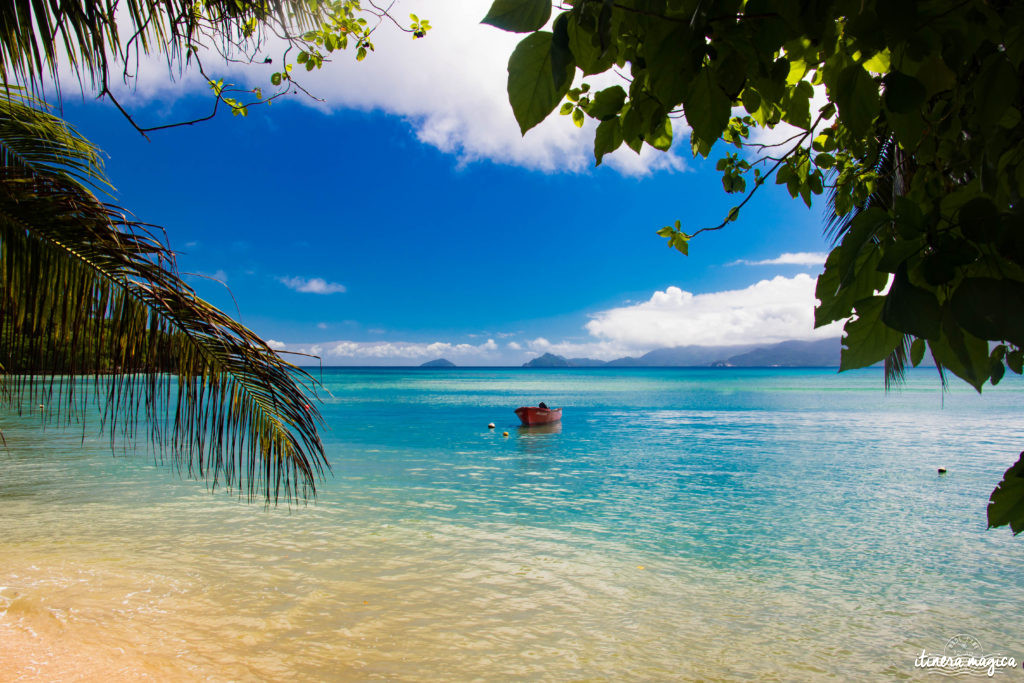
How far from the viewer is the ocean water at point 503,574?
5793 millimetres

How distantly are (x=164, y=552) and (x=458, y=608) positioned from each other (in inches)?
210

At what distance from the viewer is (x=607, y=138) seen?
101 cm

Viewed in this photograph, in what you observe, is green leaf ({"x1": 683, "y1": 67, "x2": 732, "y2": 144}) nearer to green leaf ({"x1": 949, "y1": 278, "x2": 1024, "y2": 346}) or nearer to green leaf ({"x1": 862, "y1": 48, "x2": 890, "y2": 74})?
green leaf ({"x1": 949, "y1": 278, "x2": 1024, "y2": 346})

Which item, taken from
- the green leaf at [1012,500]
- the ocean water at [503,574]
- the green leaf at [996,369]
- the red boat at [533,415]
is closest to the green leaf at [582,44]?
the green leaf at [996,369]

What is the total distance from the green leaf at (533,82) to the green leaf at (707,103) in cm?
18

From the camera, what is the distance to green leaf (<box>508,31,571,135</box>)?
2.21 ft

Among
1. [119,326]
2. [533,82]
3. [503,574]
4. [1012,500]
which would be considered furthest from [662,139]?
[503,574]

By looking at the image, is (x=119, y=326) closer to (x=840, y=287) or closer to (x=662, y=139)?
(x=662, y=139)

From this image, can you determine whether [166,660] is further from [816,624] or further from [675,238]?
[816,624]

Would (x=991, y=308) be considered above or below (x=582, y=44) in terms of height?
below

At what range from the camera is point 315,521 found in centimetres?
1090

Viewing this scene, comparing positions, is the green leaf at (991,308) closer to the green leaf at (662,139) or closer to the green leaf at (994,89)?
the green leaf at (994,89)

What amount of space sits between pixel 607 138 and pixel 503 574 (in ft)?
27.0

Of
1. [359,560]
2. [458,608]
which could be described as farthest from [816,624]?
[359,560]
